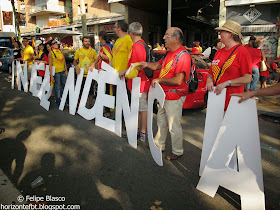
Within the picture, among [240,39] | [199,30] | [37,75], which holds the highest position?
[199,30]

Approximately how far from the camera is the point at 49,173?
3.48 metres

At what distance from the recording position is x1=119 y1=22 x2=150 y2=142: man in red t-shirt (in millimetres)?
4133

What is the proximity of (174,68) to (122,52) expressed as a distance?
5.54ft

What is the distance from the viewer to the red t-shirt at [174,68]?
11.2 feet

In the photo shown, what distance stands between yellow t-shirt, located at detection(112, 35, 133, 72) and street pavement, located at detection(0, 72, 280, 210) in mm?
1350

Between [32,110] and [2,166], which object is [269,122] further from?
[32,110]

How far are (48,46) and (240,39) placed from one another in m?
5.32

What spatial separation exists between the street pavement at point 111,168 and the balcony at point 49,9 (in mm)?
39728

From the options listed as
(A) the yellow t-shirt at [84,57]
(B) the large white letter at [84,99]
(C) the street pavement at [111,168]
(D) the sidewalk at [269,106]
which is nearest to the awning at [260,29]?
(D) the sidewalk at [269,106]

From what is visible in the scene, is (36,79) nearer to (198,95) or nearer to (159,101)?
(198,95)

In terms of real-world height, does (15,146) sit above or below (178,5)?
below

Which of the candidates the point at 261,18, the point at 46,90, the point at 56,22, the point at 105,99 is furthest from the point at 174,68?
the point at 56,22

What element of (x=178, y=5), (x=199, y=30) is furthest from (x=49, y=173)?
(x=199, y=30)

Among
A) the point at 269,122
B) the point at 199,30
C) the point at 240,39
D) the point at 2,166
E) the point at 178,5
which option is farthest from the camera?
the point at 199,30
